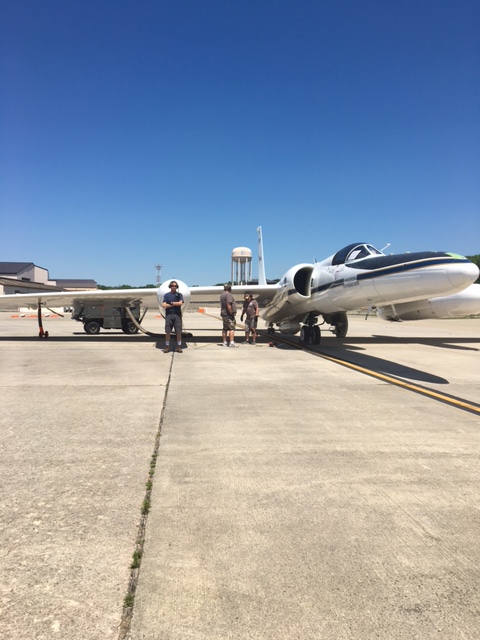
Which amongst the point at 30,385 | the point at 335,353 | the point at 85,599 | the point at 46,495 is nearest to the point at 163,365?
the point at 30,385

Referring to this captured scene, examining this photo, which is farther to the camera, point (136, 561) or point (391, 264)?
point (391, 264)

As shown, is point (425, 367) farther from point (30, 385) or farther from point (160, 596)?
point (160, 596)

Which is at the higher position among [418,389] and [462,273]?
[462,273]

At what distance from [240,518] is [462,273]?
6.13m

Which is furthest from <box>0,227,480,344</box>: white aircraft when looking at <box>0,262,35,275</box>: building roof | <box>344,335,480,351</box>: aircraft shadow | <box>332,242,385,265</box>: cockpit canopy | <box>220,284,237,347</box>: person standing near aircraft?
<box>0,262,35,275</box>: building roof

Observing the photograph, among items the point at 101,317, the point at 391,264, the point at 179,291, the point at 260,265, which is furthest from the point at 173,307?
the point at 260,265

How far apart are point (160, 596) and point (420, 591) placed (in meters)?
1.09

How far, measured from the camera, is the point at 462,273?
6.90 m

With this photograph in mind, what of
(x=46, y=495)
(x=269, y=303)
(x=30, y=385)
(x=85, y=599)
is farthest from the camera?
(x=269, y=303)

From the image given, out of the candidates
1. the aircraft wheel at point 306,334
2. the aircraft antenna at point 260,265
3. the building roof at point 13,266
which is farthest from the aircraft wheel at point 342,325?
the building roof at point 13,266

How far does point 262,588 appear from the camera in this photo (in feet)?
5.82

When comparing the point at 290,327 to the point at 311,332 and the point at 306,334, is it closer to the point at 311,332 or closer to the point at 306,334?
the point at 306,334

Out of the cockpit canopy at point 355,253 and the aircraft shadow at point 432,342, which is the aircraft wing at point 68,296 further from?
the aircraft shadow at point 432,342

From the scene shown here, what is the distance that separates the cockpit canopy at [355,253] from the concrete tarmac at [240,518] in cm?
519
